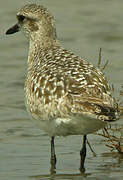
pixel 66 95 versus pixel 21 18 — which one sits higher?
pixel 21 18

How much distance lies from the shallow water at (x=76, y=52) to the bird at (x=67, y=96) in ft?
1.14

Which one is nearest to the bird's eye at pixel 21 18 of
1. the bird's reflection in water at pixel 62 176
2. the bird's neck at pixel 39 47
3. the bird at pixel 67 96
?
the bird's neck at pixel 39 47

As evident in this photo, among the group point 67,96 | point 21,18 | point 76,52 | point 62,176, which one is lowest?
point 76,52

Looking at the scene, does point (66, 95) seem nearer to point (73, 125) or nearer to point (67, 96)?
point (67, 96)

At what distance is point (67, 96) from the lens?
886 cm

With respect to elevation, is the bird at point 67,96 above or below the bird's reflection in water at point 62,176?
above

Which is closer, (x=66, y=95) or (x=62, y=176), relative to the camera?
(x=66, y=95)

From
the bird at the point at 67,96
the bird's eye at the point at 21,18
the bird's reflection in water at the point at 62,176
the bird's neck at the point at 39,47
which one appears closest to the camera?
the bird at the point at 67,96

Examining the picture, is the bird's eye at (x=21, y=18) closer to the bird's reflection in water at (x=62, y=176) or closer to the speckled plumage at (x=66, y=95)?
the speckled plumage at (x=66, y=95)

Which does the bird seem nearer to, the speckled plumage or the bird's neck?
the speckled plumage

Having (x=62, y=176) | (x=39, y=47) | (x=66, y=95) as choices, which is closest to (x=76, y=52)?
(x=39, y=47)

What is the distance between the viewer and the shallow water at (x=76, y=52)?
9.63 m

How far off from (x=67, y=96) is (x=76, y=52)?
258 inches

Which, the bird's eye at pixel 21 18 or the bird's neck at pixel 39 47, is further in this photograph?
the bird's eye at pixel 21 18
